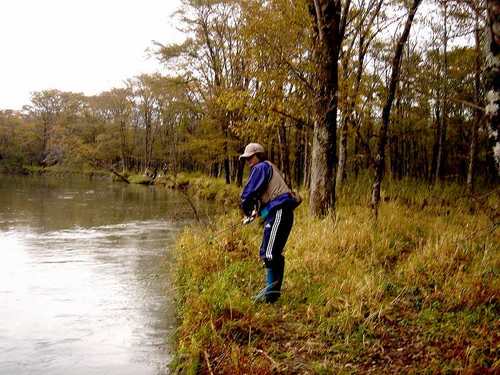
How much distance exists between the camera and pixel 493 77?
9.75 ft

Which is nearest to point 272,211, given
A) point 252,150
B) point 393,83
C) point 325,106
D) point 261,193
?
point 261,193

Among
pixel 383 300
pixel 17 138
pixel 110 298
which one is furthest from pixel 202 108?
pixel 17 138

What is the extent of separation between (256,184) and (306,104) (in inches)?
224

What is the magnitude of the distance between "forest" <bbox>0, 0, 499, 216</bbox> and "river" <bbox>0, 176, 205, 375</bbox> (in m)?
2.11

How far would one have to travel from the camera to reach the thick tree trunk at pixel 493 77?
8.99ft

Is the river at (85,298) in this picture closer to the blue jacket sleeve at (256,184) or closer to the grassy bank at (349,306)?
the grassy bank at (349,306)

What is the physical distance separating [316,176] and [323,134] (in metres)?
0.84

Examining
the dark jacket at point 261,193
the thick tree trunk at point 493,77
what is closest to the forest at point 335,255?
the thick tree trunk at point 493,77

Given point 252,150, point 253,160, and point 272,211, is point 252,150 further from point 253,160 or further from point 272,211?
point 272,211

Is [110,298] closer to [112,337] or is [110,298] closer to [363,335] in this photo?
[112,337]

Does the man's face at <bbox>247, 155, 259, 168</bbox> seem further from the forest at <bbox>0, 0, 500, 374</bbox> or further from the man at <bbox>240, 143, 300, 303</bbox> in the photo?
the forest at <bbox>0, 0, 500, 374</bbox>

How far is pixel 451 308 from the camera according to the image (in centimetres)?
453

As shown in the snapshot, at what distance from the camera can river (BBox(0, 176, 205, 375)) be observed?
15.4 feet

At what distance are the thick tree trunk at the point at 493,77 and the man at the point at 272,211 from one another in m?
2.32
